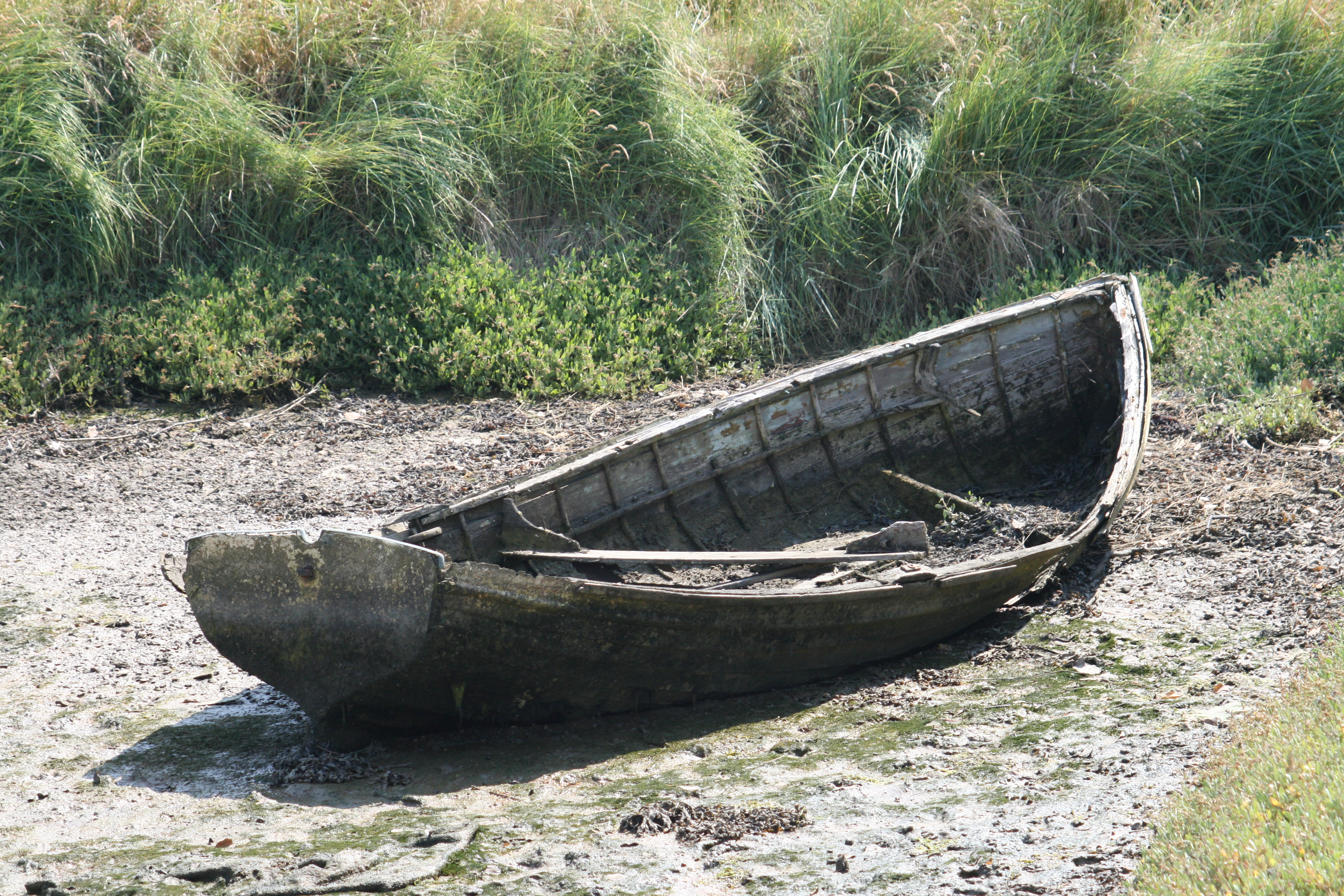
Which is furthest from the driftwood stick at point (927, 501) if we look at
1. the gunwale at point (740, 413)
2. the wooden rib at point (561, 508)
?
the wooden rib at point (561, 508)

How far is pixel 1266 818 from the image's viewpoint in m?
3.03

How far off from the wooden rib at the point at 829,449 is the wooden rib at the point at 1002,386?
47.8 inches

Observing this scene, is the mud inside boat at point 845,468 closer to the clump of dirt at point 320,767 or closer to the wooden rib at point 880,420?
the wooden rib at point 880,420

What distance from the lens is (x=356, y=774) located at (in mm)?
4180

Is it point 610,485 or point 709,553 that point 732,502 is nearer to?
point 610,485

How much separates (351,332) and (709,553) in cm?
450

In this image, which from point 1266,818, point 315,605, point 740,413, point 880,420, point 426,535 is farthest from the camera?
point 880,420

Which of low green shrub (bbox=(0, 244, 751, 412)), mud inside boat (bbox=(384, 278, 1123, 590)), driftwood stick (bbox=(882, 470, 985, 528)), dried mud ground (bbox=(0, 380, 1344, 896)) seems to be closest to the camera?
dried mud ground (bbox=(0, 380, 1344, 896))

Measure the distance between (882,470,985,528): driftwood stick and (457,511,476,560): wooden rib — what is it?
258 cm

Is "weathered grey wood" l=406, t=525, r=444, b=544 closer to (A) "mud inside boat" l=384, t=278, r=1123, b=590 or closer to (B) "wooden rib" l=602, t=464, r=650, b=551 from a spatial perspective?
(A) "mud inside boat" l=384, t=278, r=1123, b=590

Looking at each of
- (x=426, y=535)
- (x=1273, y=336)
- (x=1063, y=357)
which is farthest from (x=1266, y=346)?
(x=426, y=535)

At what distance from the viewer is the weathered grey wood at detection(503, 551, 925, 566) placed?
4734mm

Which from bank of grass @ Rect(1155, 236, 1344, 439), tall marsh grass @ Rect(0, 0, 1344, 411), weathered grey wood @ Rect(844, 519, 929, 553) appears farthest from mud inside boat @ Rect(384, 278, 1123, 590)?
tall marsh grass @ Rect(0, 0, 1344, 411)

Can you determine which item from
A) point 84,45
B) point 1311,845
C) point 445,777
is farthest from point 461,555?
point 84,45
